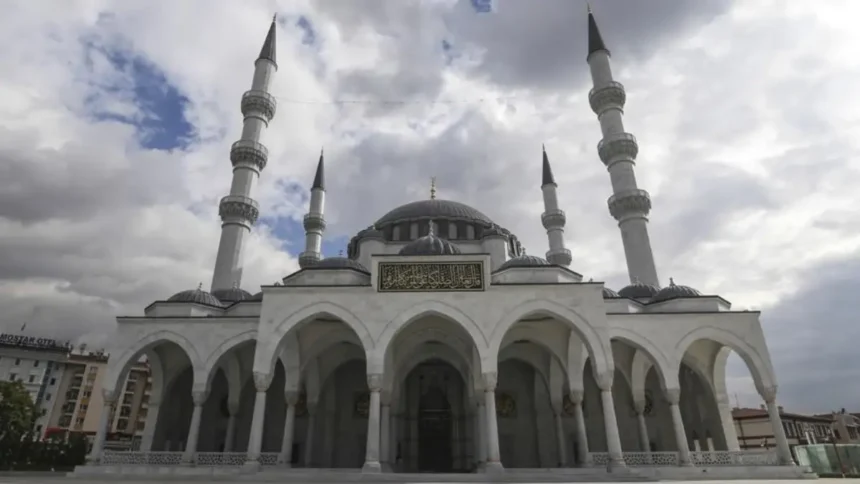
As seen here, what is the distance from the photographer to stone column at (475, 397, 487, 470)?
1262cm

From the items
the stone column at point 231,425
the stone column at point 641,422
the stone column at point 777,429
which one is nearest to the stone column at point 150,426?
the stone column at point 231,425

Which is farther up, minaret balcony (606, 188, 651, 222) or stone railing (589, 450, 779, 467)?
minaret balcony (606, 188, 651, 222)

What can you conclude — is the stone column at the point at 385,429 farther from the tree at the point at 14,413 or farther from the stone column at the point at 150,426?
the tree at the point at 14,413

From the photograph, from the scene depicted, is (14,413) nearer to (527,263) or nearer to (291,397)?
(291,397)

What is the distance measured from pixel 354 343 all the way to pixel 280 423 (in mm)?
3636

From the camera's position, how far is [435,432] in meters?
15.6

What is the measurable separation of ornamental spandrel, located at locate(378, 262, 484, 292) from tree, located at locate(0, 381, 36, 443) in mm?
12877

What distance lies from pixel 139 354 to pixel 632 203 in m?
16.6

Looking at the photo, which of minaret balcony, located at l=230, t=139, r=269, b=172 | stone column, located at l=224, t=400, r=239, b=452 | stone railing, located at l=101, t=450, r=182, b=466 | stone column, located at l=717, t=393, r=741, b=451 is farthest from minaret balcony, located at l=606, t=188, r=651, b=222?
Result: stone railing, located at l=101, t=450, r=182, b=466

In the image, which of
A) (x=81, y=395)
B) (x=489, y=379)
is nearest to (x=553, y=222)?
(x=489, y=379)

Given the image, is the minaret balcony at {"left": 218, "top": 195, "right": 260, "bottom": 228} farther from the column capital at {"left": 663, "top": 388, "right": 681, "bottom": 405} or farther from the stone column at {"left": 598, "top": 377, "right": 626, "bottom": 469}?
the column capital at {"left": 663, "top": 388, "right": 681, "bottom": 405}

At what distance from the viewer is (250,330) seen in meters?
14.0

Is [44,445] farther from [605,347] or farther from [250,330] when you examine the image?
[605,347]

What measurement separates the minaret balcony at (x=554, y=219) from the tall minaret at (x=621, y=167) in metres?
4.38
